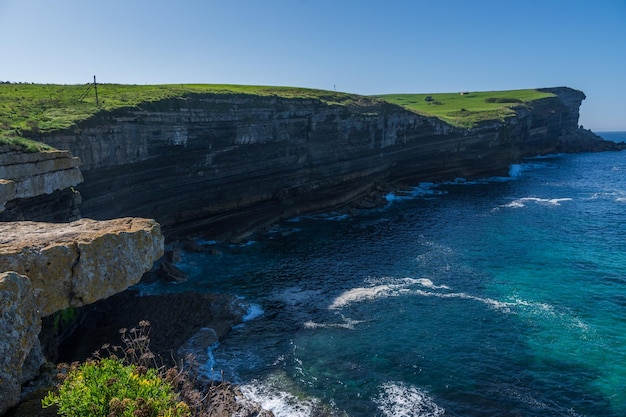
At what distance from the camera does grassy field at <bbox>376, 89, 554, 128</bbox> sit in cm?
10194

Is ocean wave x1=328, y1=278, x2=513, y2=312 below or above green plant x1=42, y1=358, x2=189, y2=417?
below

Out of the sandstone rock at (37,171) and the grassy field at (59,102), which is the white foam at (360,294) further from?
the grassy field at (59,102)

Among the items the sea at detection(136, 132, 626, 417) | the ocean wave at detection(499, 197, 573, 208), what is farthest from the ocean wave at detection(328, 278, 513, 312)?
the ocean wave at detection(499, 197, 573, 208)

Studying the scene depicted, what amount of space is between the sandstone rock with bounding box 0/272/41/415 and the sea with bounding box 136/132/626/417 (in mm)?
10837

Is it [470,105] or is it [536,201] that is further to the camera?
[470,105]

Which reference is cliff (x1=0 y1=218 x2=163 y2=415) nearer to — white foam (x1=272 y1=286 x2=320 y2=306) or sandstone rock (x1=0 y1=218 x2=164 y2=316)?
sandstone rock (x1=0 y1=218 x2=164 y2=316)

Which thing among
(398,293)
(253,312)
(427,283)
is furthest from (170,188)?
(427,283)

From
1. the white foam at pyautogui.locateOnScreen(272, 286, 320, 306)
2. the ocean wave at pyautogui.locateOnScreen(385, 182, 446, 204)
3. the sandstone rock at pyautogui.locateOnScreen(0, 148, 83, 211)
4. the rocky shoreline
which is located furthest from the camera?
the ocean wave at pyautogui.locateOnScreen(385, 182, 446, 204)

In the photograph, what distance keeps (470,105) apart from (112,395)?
13980 centimetres

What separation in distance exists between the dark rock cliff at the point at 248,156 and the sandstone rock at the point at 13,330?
29.9 m

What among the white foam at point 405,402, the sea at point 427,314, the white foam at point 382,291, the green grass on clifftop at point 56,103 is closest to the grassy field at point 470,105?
the sea at point 427,314

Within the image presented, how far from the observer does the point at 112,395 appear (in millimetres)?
10609

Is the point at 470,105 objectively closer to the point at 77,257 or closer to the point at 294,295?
the point at 294,295

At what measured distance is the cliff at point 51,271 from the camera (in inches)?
417
